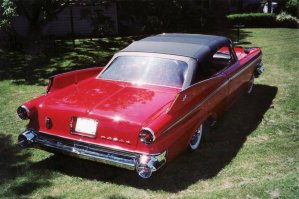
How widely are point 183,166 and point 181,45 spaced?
1.95m

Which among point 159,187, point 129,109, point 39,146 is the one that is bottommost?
point 159,187

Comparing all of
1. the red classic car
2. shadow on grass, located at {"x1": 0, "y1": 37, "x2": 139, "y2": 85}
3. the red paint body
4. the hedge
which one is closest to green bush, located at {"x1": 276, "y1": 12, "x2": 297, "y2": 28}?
the hedge

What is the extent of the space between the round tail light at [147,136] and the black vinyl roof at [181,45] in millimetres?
1768

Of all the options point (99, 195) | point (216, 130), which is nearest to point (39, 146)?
point (99, 195)

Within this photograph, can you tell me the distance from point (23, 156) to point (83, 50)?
9.32 metres

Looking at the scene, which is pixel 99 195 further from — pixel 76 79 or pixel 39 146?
pixel 76 79

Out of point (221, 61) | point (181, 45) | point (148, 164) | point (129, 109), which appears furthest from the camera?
point (221, 61)

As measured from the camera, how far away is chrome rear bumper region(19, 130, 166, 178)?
453 centimetres

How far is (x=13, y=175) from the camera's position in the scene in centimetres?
528

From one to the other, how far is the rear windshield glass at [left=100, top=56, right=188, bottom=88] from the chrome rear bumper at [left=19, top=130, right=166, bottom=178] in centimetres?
136

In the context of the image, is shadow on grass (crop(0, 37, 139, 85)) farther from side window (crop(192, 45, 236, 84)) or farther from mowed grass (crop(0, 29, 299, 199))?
side window (crop(192, 45, 236, 84))

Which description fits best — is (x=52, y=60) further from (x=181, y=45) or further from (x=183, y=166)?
(x=183, y=166)

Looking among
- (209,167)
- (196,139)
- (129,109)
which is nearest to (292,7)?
(196,139)

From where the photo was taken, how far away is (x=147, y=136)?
178 inches
